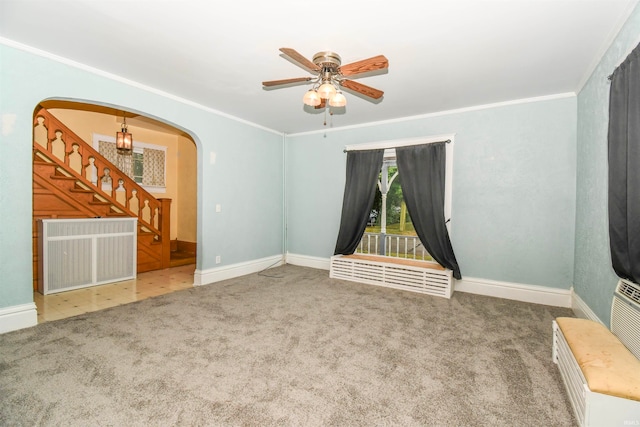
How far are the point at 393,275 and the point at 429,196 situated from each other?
1241mm

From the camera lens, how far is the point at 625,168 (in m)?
1.99

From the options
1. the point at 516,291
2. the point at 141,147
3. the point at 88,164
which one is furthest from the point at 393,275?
the point at 141,147

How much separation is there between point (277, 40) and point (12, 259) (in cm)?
306

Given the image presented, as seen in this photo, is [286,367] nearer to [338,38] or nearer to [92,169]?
[338,38]

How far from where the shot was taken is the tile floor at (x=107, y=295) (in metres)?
3.14

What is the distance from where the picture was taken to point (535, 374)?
6.75ft

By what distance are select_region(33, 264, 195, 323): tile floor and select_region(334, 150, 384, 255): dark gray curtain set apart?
247 centimetres

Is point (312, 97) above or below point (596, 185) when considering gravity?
above

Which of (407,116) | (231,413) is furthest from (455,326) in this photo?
(407,116)

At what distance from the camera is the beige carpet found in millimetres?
1648

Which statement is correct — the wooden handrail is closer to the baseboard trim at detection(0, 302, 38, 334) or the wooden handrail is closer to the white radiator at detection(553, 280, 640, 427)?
the baseboard trim at detection(0, 302, 38, 334)

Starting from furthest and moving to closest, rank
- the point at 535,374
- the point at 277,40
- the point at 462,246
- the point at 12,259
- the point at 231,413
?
the point at 462,246 → the point at 12,259 → the point at 277,40 → the point at 535,374 → the point at 231,413

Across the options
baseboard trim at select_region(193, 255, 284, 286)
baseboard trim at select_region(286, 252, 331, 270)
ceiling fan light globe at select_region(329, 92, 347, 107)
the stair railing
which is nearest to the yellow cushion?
ceiling fan light globe at select_region(329, 92, 347, 107)

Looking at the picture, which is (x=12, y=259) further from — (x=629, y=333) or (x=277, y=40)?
(x=629, y=333)
